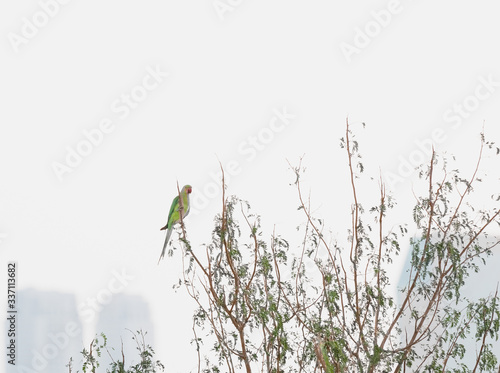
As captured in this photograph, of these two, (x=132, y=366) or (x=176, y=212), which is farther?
(x=132, y=366)

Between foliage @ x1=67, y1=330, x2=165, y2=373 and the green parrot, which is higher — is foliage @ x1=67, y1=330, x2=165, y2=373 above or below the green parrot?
below

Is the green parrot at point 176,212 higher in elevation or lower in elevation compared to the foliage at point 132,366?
higher

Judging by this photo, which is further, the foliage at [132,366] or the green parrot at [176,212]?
the foliage at [132,366]

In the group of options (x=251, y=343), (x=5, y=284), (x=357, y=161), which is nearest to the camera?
(x=357, y=161)

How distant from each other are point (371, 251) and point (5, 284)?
3.99 metres

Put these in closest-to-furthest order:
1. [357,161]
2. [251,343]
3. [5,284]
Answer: [357,161] < [251,343] < [5,284]

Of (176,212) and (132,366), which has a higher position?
(176,212)

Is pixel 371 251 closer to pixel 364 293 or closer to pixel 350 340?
pixel 364 293

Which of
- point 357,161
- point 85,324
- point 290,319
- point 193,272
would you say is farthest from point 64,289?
point 357,161

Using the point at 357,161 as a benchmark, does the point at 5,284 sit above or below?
above

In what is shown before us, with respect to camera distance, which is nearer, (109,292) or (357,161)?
(357,161)

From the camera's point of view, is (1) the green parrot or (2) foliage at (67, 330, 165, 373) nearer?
(1) the green parrot

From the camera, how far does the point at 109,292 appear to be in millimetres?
6824

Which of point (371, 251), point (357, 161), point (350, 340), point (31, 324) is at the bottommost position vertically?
point (350, 340)
